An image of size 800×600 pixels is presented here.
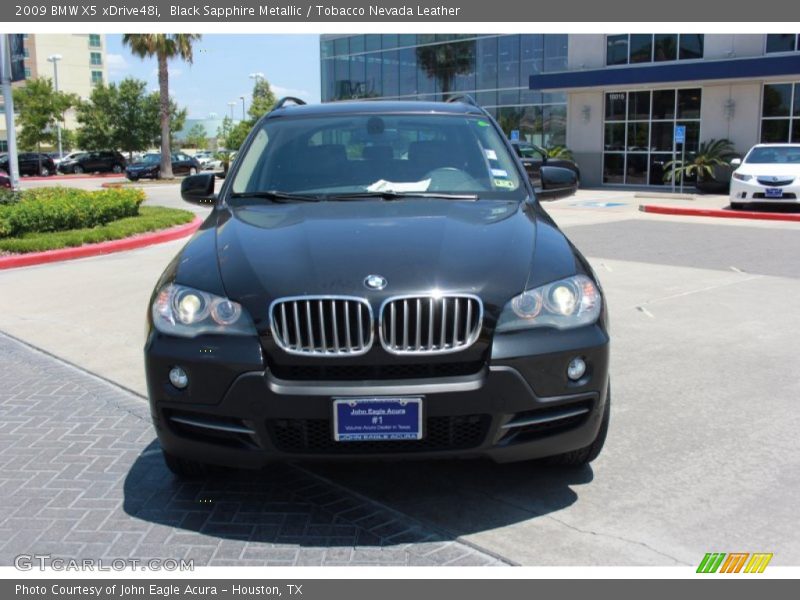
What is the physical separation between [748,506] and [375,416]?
5.72ft

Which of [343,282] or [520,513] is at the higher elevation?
[343,282]

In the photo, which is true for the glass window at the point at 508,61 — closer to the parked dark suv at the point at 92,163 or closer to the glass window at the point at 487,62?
the glass window at the point at 487,62

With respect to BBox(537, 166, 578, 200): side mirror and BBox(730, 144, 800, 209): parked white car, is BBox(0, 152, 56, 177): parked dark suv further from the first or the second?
BBox(537, 166, 578, 200): side mirror

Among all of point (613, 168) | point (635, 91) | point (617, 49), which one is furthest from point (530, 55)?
point (613, 168)

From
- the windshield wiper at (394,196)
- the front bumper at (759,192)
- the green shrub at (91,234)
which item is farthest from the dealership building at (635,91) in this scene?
the windshield wiper at (394,196)

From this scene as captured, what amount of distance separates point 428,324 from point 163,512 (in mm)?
1530

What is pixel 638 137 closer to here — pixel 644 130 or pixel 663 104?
pixel 644 130

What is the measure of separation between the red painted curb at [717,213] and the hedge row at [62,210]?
11.8 m

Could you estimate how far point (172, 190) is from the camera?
1319 inches

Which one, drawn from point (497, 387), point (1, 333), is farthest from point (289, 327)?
point (1, 333)

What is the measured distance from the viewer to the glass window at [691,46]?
84.8ft

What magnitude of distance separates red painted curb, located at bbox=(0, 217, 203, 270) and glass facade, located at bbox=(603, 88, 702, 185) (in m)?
17.9
